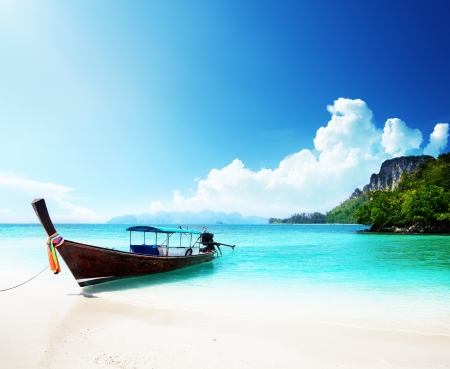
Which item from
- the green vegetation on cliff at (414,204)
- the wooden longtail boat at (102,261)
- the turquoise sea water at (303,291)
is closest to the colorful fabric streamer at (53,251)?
the wooden longtail boat at (102,261)

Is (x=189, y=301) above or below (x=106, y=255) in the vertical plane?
below

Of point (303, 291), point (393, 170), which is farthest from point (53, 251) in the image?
point (393, 170)

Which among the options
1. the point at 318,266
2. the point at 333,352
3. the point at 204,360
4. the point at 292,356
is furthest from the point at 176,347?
the point at 318,266

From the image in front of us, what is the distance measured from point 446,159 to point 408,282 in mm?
75968

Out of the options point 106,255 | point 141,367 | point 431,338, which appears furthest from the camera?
point 106,255

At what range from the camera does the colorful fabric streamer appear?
8492 mm

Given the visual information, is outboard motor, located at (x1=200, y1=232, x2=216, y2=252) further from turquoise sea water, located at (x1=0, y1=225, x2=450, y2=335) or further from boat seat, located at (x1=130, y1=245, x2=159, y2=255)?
boat seat, located at (x1=130, y1=245, x2=159, y2=255)

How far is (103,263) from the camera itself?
416 inches

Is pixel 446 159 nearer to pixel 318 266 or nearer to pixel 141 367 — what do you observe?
pixel 318 266

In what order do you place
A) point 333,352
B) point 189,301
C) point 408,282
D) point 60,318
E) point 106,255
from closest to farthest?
point 333,352, point 60,318, point 189,301, point 106,255, point 408,282

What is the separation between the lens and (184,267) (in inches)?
592

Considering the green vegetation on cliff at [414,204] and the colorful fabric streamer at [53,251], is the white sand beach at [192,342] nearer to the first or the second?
the colorful fabric streamer at [53,251]

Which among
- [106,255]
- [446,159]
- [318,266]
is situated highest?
[446,159]

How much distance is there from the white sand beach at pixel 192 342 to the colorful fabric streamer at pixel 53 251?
4.31ft
